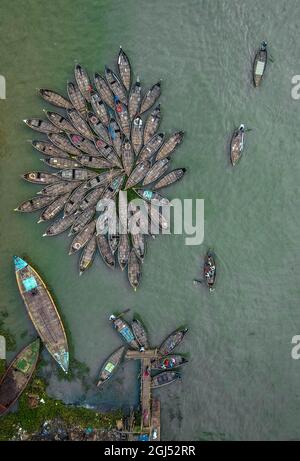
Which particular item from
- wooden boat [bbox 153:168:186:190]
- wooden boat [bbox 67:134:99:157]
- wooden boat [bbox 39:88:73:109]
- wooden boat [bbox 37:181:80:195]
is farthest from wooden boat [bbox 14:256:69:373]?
wooden boat [bbox 39:88:73:109]

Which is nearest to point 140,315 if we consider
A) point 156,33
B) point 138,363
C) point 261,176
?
point 138,363

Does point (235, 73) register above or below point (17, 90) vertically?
above

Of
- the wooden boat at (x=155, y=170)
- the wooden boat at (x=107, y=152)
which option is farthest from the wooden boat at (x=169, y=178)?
the wooden boat at (x=107, y=152)

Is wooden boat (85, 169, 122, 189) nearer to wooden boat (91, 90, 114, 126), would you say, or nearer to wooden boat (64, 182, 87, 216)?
wooden boat (64, 182, 87, 216)

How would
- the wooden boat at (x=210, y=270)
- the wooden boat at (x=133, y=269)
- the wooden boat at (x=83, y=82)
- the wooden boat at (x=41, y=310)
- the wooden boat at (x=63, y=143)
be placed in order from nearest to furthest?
the wooden boat at (x=41, y=310), the wooden boat at (x=63, y=143), the wooden boat at (x=83, y=82), the wooden boat at (x=133, y=269), the wooden boat at (x=210, y=270)

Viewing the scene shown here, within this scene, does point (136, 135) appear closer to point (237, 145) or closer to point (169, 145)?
point (169, 145)

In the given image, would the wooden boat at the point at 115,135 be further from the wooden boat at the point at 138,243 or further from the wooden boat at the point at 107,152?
the wooden boat at the point at 138,243

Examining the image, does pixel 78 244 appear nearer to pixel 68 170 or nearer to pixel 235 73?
pixel 68 170

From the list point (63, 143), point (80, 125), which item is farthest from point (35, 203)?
point (80, 125)
